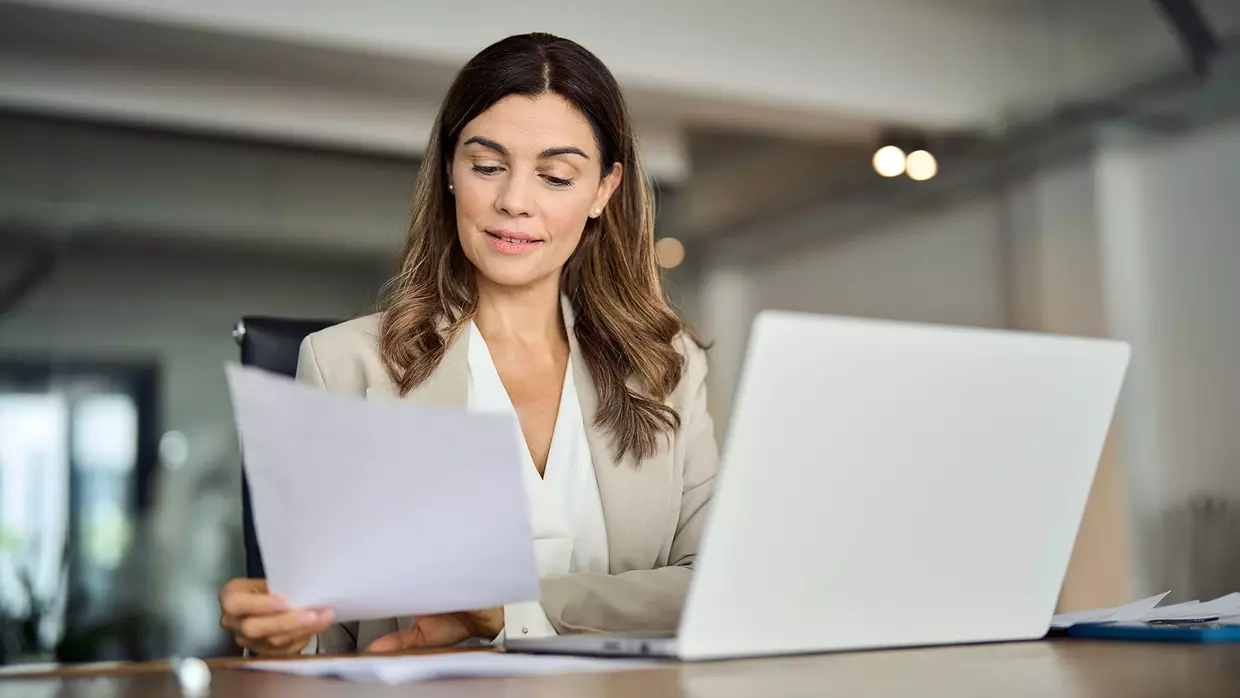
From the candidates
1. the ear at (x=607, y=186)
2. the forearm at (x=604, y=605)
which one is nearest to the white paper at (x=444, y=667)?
the forearm at (x=604, y=605)

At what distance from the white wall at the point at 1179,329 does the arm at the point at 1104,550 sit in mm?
70

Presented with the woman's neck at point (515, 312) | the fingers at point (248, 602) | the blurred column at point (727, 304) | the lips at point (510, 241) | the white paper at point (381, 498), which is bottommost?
the fingers at point (248, 602)

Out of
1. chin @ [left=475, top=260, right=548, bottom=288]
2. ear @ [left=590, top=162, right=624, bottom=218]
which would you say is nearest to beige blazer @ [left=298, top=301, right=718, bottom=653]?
chin @ [left=475, top=260, right=548, bottom=288]

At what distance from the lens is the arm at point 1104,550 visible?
14.4 feet

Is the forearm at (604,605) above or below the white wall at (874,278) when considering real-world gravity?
below

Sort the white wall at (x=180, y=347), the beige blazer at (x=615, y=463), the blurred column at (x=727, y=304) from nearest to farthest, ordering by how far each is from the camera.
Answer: the beige blazer at (x=615, y=463) < the white wall at (x=180, y=347) < the blurred column at (x=727, y=304)

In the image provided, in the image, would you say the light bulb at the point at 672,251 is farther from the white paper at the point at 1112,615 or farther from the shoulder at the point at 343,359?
the white paper at the point at 1112,615

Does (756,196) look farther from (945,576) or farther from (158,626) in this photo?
(945,576)

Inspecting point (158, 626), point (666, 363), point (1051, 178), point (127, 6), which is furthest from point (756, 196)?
point (666, 363)

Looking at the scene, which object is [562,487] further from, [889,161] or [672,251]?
[672,251]

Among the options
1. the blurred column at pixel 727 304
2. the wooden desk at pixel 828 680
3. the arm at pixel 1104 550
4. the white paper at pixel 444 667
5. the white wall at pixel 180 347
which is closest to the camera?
the wooden desk at pixel 828 680

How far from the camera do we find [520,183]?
177 cm

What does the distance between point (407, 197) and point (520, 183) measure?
356 cm

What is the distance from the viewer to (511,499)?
0.85m
